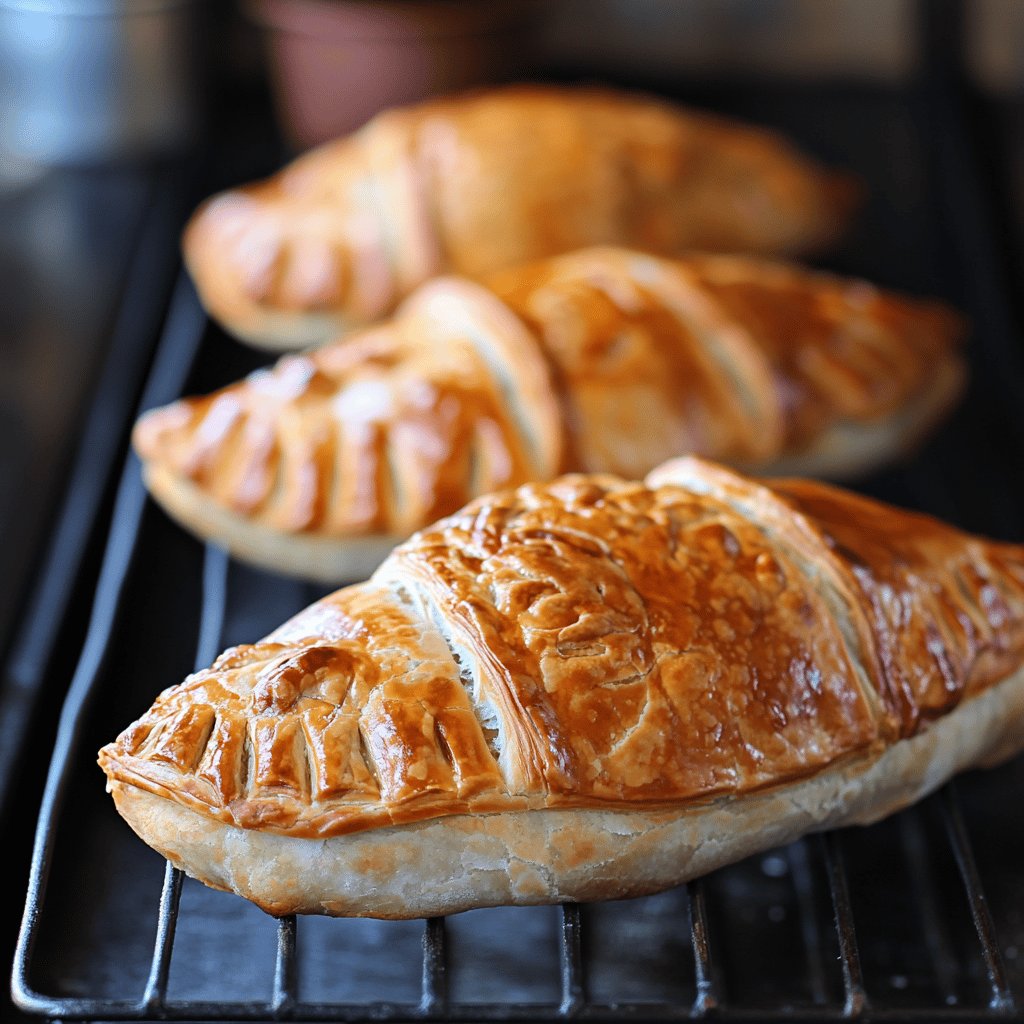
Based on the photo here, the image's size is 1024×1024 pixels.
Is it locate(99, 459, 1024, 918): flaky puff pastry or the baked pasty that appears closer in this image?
locate(99, 459, 1024, 918): flaky puff pastry

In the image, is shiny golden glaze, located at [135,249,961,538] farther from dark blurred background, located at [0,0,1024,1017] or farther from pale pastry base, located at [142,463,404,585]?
dark blurred background, located at [0,0,1024,1017]

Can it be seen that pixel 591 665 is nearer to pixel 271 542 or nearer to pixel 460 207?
pixel 271 542

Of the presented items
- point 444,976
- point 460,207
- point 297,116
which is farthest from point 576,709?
point 297,116

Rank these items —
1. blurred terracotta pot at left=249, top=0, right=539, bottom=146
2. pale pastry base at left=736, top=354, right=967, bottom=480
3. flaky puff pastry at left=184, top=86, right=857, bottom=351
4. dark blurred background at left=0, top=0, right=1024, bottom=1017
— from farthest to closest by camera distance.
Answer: blurred terracotta pot at left=249, top=0, right=539, bottom=146
dark blurred background at left=0, top=0, right=1024, bottom=1017
flaky puff pastry at left=184, top=86, right=857, bottom=351
pale pastry base at left=736, top=354, right=967, bottom=480

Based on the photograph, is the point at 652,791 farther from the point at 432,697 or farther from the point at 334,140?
the point at 334,140

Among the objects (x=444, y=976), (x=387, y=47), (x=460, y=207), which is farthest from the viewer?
(x=387, y=47)

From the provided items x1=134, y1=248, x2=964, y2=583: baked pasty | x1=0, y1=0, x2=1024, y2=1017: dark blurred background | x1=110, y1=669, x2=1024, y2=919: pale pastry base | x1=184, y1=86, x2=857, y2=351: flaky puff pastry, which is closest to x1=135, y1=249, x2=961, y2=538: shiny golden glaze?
x1=134, y1=248, x2=964, y2=583: baked pasty

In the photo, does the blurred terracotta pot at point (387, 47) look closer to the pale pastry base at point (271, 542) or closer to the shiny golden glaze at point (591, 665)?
the pale pastry base at point (271, 542)
